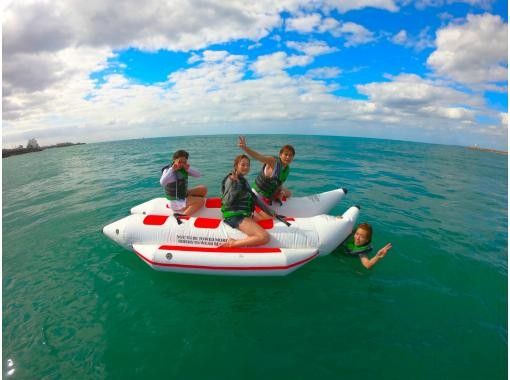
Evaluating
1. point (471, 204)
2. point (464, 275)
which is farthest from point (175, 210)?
point (471, 204)

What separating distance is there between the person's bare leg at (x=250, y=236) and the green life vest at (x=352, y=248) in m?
1.64

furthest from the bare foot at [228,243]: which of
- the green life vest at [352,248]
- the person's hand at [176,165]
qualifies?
the green life vest at [352,248]

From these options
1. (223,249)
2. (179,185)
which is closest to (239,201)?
(223,249)

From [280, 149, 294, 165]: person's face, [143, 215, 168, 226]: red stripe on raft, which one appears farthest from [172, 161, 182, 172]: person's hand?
[280, 149, 294, 165]: person's face

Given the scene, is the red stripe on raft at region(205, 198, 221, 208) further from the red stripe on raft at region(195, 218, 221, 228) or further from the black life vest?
the red stripe on raft at region(195, 218, 221, 228)

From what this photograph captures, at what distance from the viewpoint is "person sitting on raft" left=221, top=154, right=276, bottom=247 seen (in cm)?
450

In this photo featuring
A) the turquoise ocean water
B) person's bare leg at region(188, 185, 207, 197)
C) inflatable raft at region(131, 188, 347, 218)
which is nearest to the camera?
the turquoise ocean water

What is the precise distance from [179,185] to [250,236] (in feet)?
6.11

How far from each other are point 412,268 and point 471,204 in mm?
6403

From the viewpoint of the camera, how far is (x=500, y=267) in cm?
Answer: 518

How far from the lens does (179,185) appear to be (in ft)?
17.1

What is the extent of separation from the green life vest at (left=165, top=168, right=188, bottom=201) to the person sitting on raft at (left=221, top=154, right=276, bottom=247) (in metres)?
1.03

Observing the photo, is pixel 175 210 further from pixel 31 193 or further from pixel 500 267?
pixel 31 193

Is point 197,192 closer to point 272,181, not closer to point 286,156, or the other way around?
point 272,181
